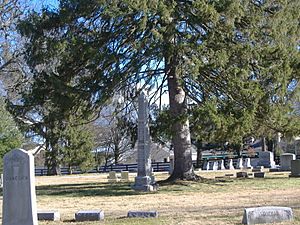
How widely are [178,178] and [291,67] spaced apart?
6.78m

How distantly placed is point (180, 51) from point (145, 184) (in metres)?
5.53

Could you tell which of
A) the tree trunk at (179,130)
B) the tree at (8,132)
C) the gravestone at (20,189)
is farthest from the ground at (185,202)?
the tree at (8,132)

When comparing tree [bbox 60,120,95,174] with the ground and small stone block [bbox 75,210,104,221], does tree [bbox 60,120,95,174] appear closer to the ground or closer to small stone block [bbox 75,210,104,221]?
the ground

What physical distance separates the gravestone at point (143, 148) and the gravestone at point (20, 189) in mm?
12409

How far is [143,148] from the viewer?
21828mm

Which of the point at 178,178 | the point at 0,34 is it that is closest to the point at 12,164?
the point at 178,178

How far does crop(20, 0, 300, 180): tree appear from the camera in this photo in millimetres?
19938

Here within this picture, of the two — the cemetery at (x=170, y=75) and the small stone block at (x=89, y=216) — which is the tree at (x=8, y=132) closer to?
the cemetery at (x=170, y=75)

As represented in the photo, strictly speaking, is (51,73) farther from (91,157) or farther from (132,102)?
(91,157)

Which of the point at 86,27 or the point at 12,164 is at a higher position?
the point at 86,27

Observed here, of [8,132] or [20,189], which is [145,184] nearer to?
[8,132]

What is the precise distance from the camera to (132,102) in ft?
80.4

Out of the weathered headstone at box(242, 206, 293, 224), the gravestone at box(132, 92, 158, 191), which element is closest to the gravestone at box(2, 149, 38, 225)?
the weathered headstone at box(242, 206, 293, 224)

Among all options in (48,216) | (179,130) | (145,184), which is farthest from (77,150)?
(48,216)
